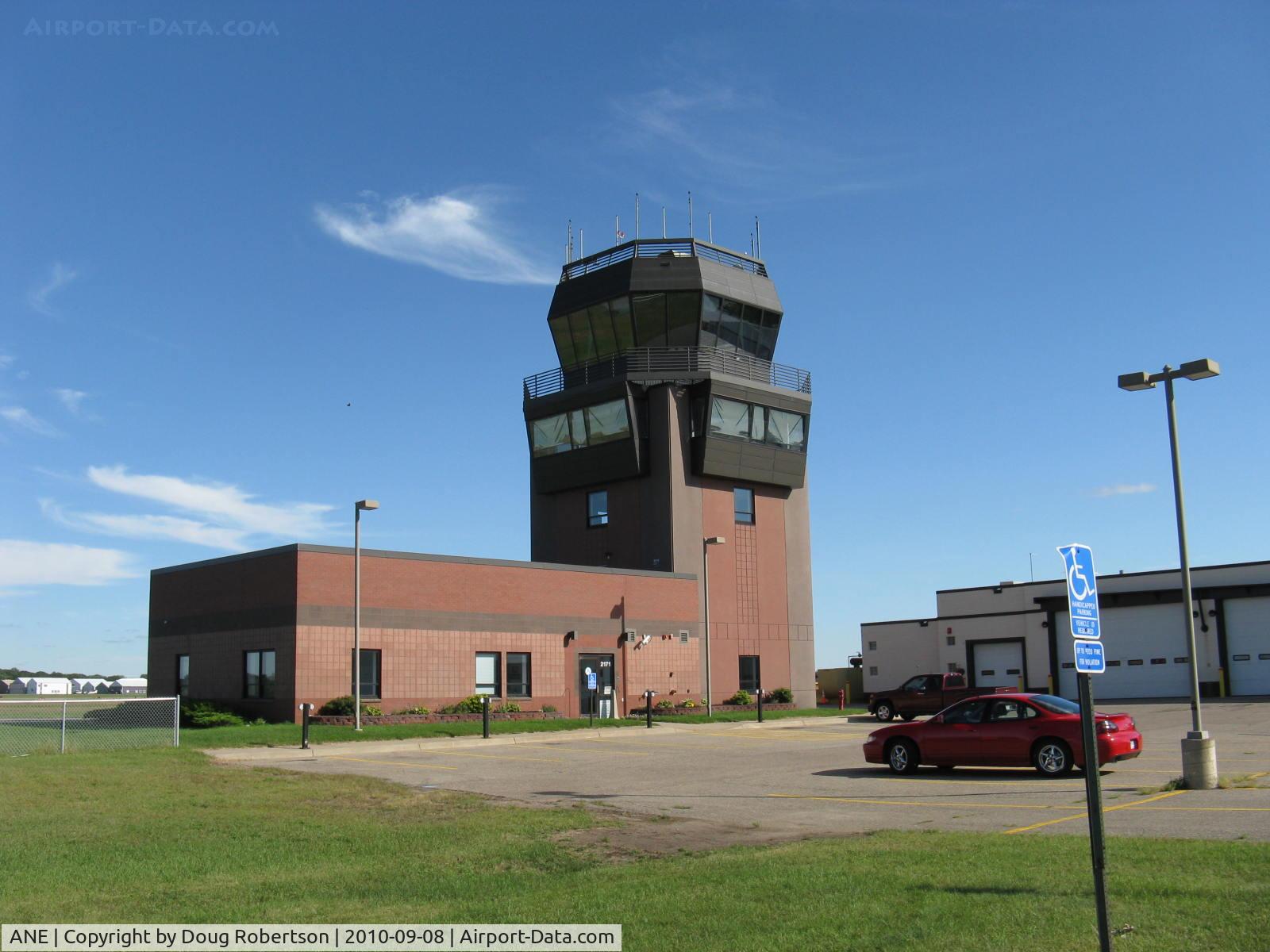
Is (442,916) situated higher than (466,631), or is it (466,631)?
(466,631)

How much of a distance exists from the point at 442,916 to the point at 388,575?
2895cm

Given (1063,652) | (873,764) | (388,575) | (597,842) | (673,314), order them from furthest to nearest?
Result: (1063,652), (673,314), (388,575), (873,764), (597,842)

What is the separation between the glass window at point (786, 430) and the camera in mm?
50531

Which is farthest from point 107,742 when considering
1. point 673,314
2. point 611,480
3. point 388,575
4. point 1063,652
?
point 1063,652

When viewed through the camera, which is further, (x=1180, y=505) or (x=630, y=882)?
(x=1180, y=505)

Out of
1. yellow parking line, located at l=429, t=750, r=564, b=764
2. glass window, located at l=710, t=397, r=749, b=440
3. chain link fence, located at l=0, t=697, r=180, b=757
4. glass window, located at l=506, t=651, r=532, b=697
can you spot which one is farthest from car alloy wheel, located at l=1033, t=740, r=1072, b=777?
glass window, located at l=710, t=397, r=749, b=440

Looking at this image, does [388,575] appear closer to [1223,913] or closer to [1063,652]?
[1223,913]

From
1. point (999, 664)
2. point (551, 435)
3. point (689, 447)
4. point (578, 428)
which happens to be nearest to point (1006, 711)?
point (689, 447)

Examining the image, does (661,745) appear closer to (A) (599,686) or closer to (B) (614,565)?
(A) (599,686)

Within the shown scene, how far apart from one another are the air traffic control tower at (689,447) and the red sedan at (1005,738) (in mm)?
24179

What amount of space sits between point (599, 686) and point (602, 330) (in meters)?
15.6

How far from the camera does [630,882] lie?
34.4 ft

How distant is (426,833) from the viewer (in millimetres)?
13898

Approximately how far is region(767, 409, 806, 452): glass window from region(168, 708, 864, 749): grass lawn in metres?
16.3
